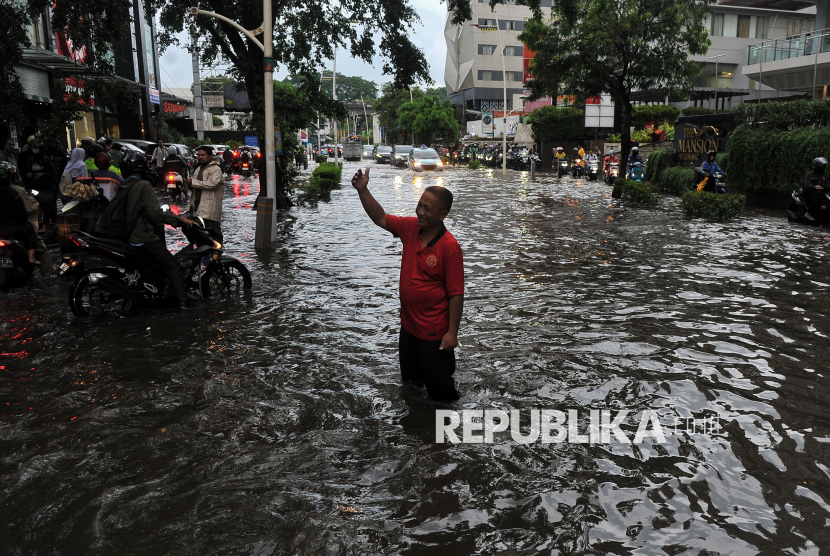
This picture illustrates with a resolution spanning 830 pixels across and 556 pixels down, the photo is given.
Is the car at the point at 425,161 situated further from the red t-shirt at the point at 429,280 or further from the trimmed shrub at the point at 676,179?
the red t-shirt at the point at 429,280

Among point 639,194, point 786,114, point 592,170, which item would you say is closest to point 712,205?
point 639,194

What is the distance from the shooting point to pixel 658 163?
2894cm

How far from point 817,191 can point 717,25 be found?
144 ft

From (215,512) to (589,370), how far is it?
11.6 ft

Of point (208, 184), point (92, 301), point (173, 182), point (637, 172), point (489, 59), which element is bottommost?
point (92, 301)

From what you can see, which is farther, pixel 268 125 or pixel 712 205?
pixel 712 205

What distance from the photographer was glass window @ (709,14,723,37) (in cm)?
5375

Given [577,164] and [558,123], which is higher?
[558,123]

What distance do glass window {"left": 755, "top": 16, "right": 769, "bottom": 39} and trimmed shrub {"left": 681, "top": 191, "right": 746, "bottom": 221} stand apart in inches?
1736

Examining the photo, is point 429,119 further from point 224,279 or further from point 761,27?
point 224,279

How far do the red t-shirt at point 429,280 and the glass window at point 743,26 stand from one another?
192 feet

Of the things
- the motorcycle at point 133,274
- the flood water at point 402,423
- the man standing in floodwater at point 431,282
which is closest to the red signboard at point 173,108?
the flood water at point 402,423

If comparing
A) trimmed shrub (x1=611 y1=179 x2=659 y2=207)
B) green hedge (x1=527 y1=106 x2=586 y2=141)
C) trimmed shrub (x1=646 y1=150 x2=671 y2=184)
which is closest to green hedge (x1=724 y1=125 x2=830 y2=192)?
trimmed shrub (x1=611 y1=179 x2=659 y2=207)

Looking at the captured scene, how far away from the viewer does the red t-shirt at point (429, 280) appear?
4801mm
